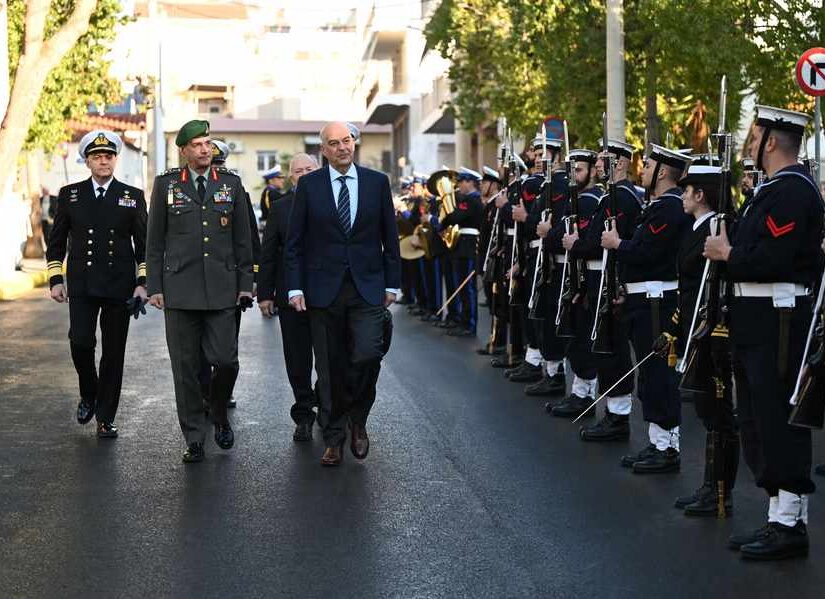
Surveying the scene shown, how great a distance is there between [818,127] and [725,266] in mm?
9485

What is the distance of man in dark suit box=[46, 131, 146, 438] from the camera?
10250 millimetres

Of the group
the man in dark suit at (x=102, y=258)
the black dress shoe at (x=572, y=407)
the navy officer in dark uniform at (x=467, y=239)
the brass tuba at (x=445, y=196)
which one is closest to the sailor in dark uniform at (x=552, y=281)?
the black dress shoe at (x=572, y=407)

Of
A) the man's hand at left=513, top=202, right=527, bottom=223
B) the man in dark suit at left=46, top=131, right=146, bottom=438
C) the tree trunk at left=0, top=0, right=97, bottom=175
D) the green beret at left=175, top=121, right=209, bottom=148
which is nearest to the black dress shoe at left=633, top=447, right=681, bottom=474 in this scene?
the green beret at left=175, top=121, right=209, bottom=148

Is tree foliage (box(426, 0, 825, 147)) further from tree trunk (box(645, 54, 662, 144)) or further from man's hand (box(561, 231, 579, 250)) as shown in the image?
man's hand (box(561, 231, 579, 250))

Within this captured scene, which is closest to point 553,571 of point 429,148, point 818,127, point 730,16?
point 818,127

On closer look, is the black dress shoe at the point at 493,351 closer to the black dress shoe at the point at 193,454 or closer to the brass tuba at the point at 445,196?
the brass tuba at the point at 445,196

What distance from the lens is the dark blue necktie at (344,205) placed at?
9.27 meters

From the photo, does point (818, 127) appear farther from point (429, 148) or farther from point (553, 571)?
point (429, 148)

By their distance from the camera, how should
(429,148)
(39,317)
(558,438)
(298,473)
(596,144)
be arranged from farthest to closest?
(429,148), (596,144), (39,317), (558,438), (298,473)

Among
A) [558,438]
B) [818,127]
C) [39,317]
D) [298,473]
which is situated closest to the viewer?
[298,473]

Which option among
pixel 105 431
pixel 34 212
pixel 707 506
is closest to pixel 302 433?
pixel 105 431

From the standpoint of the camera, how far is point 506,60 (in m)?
30.2

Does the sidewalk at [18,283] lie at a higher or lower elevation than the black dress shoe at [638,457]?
higher

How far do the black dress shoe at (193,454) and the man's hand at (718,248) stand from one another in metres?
3.76
